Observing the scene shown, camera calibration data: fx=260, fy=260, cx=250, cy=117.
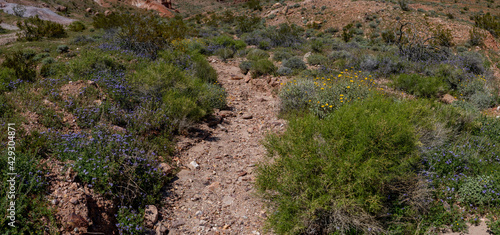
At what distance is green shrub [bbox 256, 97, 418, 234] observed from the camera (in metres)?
3.17

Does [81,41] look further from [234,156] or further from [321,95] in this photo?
[321,95]

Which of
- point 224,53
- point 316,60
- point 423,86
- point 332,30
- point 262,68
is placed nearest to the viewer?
point 423,86

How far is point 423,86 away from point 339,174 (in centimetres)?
672

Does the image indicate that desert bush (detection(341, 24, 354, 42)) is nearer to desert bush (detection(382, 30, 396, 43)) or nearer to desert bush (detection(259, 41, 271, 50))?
desert bush (detection(382, 30, 396, 43))

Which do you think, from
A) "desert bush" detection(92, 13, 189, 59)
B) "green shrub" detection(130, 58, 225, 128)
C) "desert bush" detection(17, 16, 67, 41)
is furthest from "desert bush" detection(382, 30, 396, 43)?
"desert bush" detection(17, 16, 67, 41)

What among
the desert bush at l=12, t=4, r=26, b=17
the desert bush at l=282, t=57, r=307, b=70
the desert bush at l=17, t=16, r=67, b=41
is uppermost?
the desert bush at l=12, t=4, r=26, b=17

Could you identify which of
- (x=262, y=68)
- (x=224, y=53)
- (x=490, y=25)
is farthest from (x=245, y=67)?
(x=490, y=25)

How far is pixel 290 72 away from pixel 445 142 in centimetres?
583

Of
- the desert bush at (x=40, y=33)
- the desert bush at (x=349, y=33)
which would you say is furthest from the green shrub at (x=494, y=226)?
the desert bush at (x=40, y=33)

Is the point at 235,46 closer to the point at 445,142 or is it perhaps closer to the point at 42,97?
the point at 42,97

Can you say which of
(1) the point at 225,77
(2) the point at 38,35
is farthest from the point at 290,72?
(2) the point at 38,35

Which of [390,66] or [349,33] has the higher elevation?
[390,66]

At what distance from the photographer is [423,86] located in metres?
8.09

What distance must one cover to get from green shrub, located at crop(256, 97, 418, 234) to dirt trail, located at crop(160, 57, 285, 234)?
0.59 m
